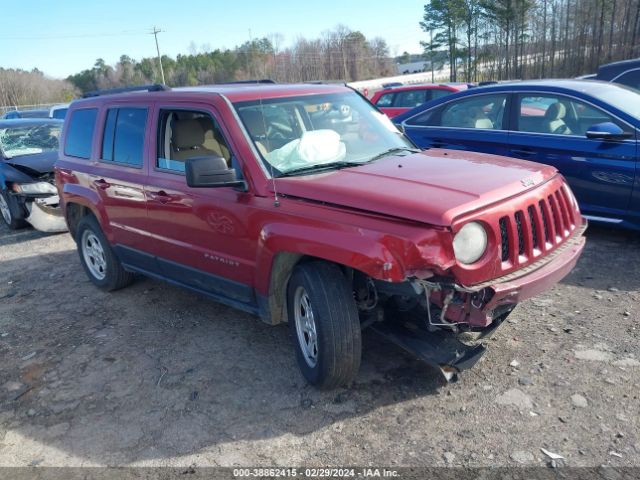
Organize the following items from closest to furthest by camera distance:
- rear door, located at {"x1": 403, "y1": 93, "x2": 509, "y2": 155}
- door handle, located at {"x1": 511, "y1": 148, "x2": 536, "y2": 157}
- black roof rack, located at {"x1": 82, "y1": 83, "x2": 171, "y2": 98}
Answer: black roof rack, located at {"x1": 82, "y1": 83, "x2": 171, "y2": 98}
door handle, located at {"x1": 511, "y1": 148, "x2": 536, "y2": 157}
rear door, located at {"x1": 403, "y1": 93, "x2": 509, "y2": 155}

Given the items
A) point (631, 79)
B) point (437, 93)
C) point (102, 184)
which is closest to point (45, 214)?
point (102, 184)

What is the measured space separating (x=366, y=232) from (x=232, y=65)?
81765mm

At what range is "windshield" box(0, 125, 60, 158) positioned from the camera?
883cm

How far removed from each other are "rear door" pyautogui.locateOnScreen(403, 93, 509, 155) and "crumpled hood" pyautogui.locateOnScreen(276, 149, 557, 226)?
8.81 feet

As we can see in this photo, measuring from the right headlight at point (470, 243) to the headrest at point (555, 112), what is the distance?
376cm

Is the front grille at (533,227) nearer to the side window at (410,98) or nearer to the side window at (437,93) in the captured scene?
the side window at (437,93)

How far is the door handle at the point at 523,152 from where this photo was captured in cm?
610

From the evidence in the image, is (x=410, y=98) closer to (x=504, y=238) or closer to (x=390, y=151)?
(x=390, y=151)

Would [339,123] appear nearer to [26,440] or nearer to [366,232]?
[366,232]

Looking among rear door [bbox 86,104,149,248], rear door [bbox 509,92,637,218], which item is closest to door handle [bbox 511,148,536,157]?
rear door [bbox 509,92,637,218]

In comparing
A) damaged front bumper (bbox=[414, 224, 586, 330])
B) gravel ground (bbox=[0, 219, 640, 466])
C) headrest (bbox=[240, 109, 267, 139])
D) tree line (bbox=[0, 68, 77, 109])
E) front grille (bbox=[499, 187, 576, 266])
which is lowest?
gravel ground (bbox=[0, 219, 640, 466])

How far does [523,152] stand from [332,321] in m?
4.03

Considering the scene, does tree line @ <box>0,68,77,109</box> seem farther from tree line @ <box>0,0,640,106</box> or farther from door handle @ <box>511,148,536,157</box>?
door handle @ <box>511,148,536,157</box>

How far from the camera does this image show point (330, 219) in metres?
3.15
